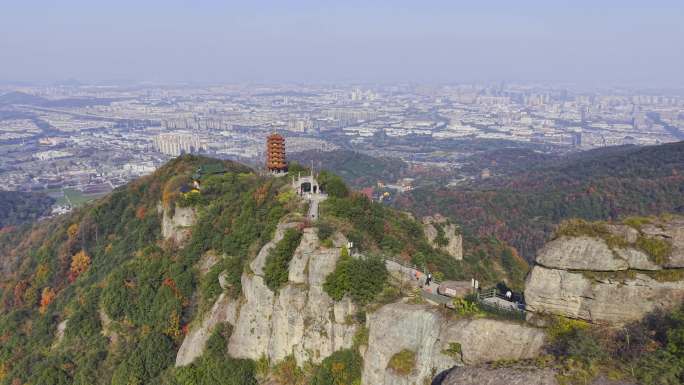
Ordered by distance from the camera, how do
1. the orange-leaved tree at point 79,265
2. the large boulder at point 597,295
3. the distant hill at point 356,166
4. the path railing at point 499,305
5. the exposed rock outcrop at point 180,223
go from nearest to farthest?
the large boulder at point 597,295 < the path railing at point 499,305 < the exposed rock outcrop at point 180,223 < the orange-leaved tree at point 79,265 < the distant hill at point 356,166

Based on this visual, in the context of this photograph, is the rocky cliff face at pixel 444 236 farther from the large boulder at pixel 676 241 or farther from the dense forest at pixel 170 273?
the large boulder at pixel 676 241

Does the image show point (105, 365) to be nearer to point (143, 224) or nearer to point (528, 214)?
point (143, 224)

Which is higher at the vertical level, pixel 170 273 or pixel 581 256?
pixel 581 256

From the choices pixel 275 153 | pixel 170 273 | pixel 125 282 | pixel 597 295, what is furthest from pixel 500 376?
pixel 275 153

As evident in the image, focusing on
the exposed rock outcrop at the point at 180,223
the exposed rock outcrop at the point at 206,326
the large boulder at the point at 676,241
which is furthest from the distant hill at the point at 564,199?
the large boulder at the point at 676,241

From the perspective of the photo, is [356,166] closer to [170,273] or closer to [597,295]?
[170,273]

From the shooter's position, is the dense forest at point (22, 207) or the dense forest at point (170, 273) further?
the dense forest at point (22, 207)

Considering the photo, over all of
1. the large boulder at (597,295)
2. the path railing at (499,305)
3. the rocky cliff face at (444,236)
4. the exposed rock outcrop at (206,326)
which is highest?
the large boulder at (597,295)

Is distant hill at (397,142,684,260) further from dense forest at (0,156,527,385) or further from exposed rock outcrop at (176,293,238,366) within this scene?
exposed rock outcrop at (176,293,238,366)
